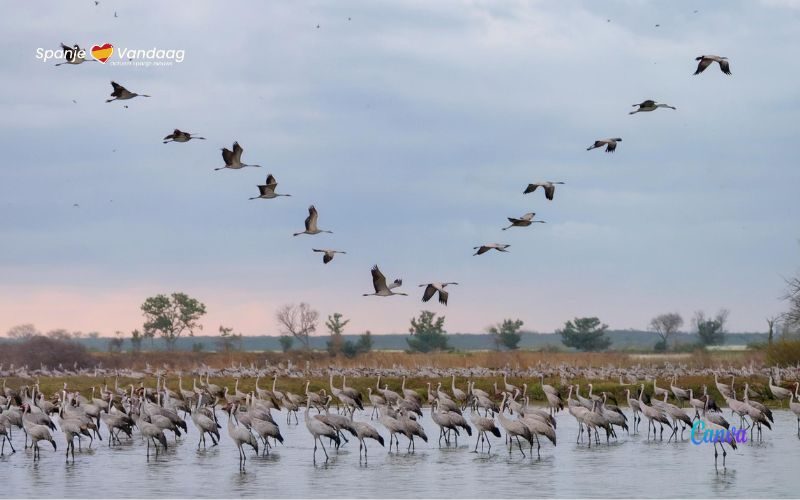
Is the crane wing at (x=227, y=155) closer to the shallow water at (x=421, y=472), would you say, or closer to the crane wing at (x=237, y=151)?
the crane wing at (x=237, y=151)

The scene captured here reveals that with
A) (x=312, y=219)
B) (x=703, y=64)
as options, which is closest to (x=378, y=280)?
(x=312, y=219)

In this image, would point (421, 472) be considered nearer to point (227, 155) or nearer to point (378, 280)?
point (378, 280)

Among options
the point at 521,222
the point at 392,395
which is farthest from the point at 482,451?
the point at 392,395

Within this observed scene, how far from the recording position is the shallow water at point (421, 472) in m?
20.0

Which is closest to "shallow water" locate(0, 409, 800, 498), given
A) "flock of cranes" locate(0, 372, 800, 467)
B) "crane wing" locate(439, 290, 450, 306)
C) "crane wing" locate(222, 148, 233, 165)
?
"flock of cranes" locate(0, 372, 800, 467)

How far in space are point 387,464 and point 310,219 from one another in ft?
19.8

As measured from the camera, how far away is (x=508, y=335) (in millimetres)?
107750

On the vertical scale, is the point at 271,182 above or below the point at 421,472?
above

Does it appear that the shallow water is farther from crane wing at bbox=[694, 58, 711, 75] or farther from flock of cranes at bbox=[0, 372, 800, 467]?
crane wing at bbox=[694, 58, 711, 75]

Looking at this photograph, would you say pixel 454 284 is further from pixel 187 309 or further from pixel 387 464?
pixel 187 309

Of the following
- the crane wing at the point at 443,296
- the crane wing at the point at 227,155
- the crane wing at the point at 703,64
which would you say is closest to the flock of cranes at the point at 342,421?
the crane wing at the point at 443,296

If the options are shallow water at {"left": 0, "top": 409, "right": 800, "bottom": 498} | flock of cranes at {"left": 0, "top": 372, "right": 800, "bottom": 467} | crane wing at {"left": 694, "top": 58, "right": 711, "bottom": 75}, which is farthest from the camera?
flock of cranes at {"left": 0, "top": 372, "right": 800, "bottom": 467}

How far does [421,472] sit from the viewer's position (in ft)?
73.6

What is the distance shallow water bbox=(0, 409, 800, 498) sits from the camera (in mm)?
19969
